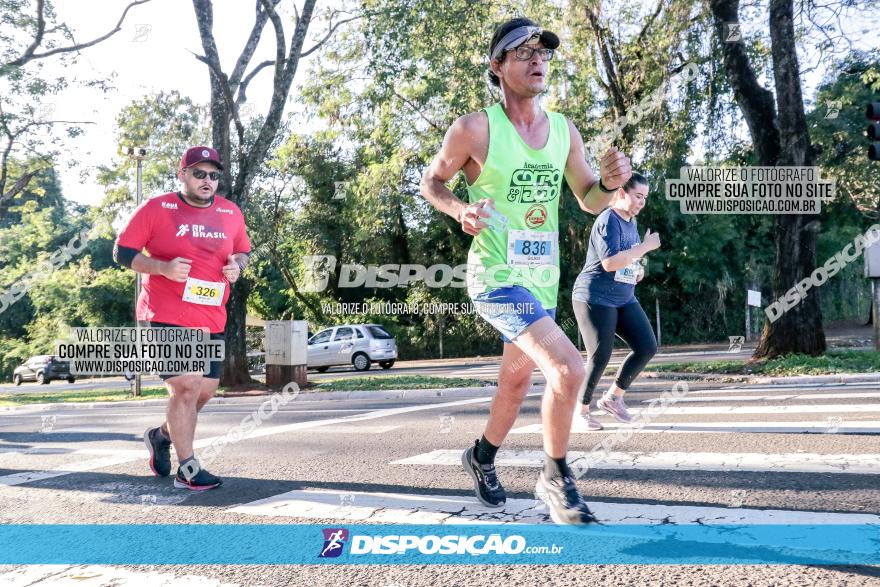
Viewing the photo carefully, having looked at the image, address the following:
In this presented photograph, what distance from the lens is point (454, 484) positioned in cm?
445

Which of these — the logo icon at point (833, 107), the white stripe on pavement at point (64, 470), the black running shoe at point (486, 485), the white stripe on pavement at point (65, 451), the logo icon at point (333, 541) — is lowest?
the white stripe on pavement at point (65, 451)

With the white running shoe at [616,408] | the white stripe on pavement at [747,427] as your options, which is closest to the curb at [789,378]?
the white stripe on pavement at [747,427]

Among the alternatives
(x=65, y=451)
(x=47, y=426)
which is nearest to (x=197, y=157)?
(x=65, y=451)

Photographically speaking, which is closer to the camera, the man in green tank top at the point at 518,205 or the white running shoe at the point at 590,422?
the man in green tank top at the point at 518,205

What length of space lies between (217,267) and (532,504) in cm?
262

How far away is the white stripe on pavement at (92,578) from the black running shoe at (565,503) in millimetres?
1383

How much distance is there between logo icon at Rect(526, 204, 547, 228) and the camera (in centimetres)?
368

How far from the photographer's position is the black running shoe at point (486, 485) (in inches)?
149

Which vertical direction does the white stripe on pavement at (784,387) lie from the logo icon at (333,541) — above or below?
below

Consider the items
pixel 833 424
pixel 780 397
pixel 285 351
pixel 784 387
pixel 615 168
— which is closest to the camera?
pixel 615 168

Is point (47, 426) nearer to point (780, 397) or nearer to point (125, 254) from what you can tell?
point (125, 254)

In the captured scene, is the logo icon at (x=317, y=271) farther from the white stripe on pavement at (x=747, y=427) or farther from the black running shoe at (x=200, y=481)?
the black running shoe at (x=200, y=481)

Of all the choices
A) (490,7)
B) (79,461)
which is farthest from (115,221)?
(79,461)

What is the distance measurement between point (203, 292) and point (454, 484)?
6.69ft
